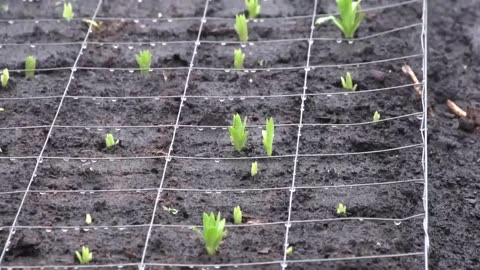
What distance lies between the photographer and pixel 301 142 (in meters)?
3.70

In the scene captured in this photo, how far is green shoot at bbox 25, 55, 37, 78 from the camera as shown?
4137 millimetres

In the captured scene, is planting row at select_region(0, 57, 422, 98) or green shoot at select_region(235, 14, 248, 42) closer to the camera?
planting row at select_region(0, 57, 422, 98)

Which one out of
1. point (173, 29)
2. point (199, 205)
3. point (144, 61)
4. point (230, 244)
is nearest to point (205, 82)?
point (144, 61)

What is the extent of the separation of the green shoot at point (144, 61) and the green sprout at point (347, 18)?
0.90 meters

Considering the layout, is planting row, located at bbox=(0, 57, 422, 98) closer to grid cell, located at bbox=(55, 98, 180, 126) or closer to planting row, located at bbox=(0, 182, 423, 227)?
grid cell, located at bbox=(55, 98, 180, 126)

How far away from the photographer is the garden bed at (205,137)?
10.4ft

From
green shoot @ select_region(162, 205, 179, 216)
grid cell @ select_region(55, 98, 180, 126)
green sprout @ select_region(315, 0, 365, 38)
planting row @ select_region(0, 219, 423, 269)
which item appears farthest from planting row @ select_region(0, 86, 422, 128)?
planting row @ select_region(0, 219, 423, 269)

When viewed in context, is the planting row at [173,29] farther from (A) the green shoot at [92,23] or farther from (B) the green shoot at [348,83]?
(B) the green shoot at [348,83]

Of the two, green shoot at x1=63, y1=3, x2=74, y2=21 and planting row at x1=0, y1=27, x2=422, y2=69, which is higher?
green shoot at x1=63, y1=3, x2=74, y2=21

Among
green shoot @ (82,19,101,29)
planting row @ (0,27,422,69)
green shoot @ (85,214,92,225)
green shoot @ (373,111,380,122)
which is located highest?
green shoot @ (82,19,101,29)

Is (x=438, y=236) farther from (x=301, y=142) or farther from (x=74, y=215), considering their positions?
(x=74, y=215)

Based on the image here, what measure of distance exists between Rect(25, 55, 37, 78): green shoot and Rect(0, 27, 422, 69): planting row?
87 millimetres

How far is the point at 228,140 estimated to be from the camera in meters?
3.72

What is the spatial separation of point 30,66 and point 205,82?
2.77 feet
